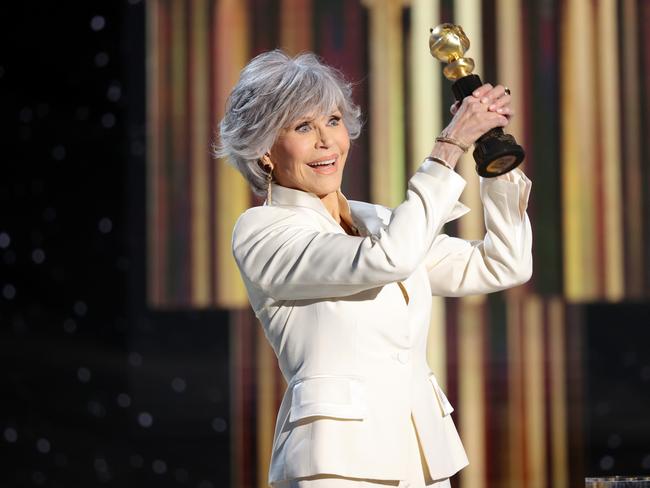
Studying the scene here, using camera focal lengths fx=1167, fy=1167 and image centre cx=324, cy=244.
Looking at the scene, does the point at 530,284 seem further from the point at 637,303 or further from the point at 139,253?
the point at 139,253

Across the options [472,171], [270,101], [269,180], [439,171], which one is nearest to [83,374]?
[472,171]

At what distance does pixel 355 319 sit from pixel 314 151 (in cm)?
24

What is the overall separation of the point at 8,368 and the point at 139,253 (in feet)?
1.84

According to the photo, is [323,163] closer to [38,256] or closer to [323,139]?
[323,139]

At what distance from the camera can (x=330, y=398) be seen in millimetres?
1445

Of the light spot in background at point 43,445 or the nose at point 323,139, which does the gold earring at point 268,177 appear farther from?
the light spot in background at point 43,445

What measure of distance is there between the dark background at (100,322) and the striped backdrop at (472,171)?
87mm

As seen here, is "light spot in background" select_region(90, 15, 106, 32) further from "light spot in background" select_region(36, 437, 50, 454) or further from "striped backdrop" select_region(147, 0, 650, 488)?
"light spot in background" select_region(36, 437, 50, 454)

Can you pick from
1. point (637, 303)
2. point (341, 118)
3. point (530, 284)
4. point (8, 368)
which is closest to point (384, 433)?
point (341, 118)

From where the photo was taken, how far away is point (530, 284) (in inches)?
122

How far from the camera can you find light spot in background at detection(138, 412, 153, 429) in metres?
3.27

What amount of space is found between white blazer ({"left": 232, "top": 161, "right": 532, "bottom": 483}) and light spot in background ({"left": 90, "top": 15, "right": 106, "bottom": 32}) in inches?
76.4

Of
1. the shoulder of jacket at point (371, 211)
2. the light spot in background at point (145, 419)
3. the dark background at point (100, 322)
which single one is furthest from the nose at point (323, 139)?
the light spot in background at point (145, 419)

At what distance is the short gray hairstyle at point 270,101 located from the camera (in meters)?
1.56
